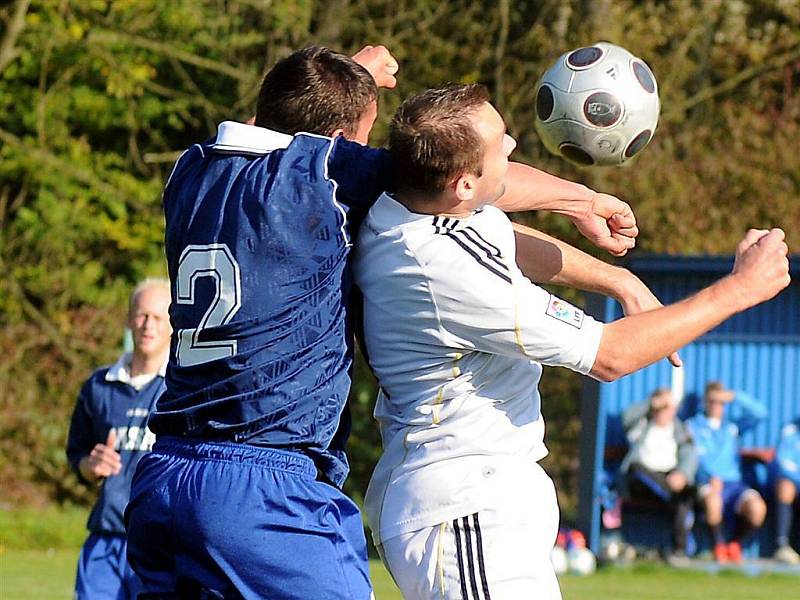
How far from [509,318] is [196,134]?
13.7m

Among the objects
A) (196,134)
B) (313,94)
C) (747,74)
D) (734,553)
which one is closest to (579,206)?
(313,94)

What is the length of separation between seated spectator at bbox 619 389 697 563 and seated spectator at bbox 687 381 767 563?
114 mm

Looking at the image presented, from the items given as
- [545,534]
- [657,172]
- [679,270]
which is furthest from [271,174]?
[657,172]

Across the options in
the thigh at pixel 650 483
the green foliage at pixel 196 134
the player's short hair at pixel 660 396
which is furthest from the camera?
the green foliage at pixel 196 134

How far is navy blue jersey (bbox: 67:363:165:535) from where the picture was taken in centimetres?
641

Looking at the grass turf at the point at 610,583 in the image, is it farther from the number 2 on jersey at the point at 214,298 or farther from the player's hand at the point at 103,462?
the number 2 on jersey at the point at 214,298

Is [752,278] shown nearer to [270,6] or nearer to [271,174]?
[271,174]

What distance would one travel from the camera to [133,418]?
656cm

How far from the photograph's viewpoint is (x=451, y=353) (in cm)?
372

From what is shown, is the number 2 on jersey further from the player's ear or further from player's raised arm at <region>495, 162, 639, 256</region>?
player's raised arm at <region>495, 162, 639, 256</region>

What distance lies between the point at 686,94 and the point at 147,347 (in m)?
11.8

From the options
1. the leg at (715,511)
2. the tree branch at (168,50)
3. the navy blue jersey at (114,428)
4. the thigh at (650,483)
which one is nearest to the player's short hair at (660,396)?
the thigh at (650,483)

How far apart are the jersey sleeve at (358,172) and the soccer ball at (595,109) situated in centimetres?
123

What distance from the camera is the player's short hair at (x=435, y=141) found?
3.57 meters
